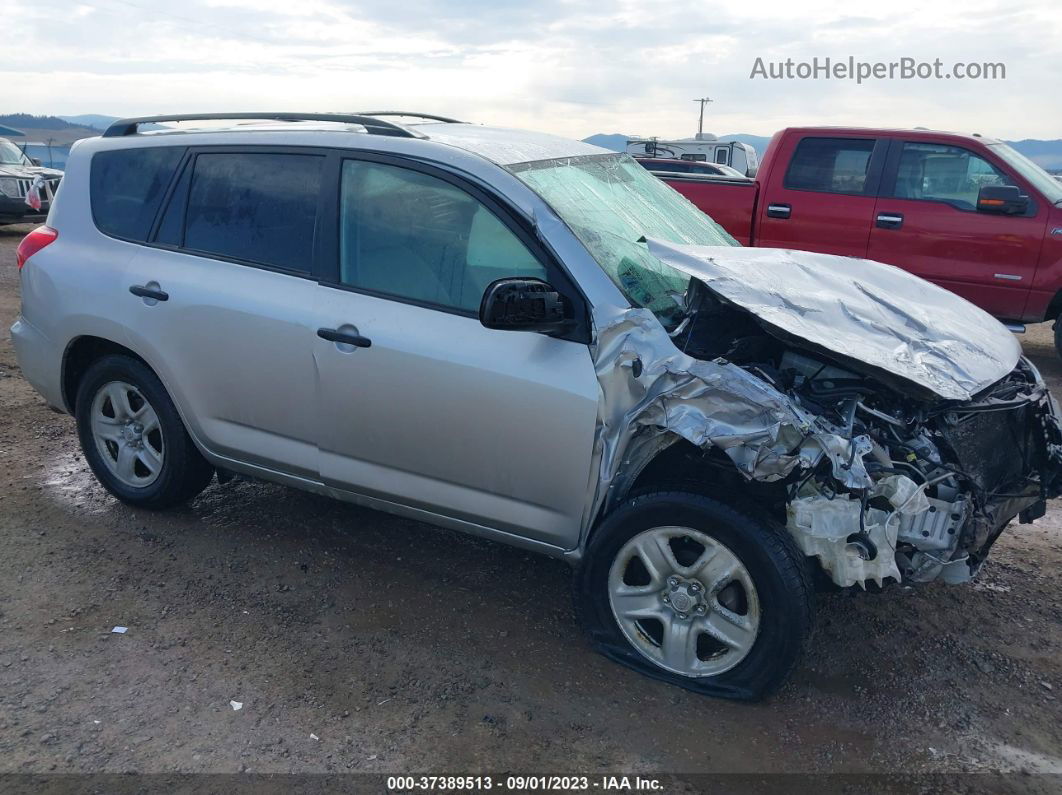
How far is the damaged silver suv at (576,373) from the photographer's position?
3018 mm

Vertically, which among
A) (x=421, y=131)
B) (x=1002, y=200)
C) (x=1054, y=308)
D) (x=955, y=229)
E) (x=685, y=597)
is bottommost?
(x=685, y=597)

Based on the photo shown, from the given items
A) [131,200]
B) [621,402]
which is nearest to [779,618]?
[621,402]

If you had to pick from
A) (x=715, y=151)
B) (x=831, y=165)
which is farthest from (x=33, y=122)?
(x=831, y=165)

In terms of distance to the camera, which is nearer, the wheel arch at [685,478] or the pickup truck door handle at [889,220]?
the wheel arch at [685,478]

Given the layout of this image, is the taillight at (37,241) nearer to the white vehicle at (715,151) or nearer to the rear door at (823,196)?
the rear door at (823,196)

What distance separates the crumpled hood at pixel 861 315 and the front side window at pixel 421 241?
23.5 inches

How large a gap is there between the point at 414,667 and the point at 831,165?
666cm

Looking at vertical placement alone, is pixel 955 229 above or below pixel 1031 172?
below

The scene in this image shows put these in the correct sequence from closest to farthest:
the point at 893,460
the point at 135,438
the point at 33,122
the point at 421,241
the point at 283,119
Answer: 1. the point at 893,460
2. the point at 421,241
3. the point at 283,119
4. the point at 135,438
5. the point at 33,122

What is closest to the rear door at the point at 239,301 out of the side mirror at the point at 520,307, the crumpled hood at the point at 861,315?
the side mirror at the point at 520,307

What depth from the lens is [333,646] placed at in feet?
11.4

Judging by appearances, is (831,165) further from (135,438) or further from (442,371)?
(135,438)

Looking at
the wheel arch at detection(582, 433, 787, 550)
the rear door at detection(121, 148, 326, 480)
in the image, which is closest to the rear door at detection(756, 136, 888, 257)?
the wheel arch at detection(582, 433, 787, 550)

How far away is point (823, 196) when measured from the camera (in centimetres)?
831
